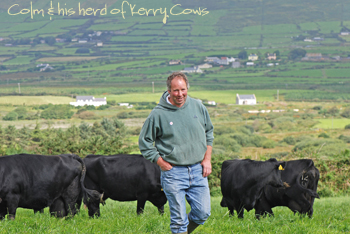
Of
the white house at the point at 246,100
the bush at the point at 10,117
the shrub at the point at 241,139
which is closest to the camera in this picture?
the shrub at the point at 241,139

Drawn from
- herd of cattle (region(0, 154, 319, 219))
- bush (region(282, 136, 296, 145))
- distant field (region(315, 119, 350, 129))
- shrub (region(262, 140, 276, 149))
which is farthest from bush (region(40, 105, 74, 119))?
herd of cattle (region(0, 154, 319, 219))

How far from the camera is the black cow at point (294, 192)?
919 cm

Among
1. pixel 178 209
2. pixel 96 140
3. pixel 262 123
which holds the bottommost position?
pixel 262 123

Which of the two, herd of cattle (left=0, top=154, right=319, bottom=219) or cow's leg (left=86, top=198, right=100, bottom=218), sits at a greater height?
herd of cattle (left=0, top=154, right=319, bottom=219)

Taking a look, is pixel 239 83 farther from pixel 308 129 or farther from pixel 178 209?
pixel 178 209

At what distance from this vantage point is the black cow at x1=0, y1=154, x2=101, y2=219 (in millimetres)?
8047

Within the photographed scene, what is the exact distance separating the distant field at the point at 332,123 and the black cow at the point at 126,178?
321 ft

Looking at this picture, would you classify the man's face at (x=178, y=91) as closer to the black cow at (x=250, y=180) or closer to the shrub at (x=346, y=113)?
the black cow at (x=250, y=180)

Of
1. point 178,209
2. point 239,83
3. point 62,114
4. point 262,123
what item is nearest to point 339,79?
point 239,83

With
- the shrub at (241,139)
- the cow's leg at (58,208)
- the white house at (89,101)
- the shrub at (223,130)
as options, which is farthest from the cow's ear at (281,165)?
the white house at (89,101)

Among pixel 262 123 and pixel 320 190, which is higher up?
pixel 320 190

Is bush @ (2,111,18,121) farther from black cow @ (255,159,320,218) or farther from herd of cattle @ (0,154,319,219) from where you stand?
black cow @ (255,159,320,218)

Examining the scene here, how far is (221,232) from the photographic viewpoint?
693 cm

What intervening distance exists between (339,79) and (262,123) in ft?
293
